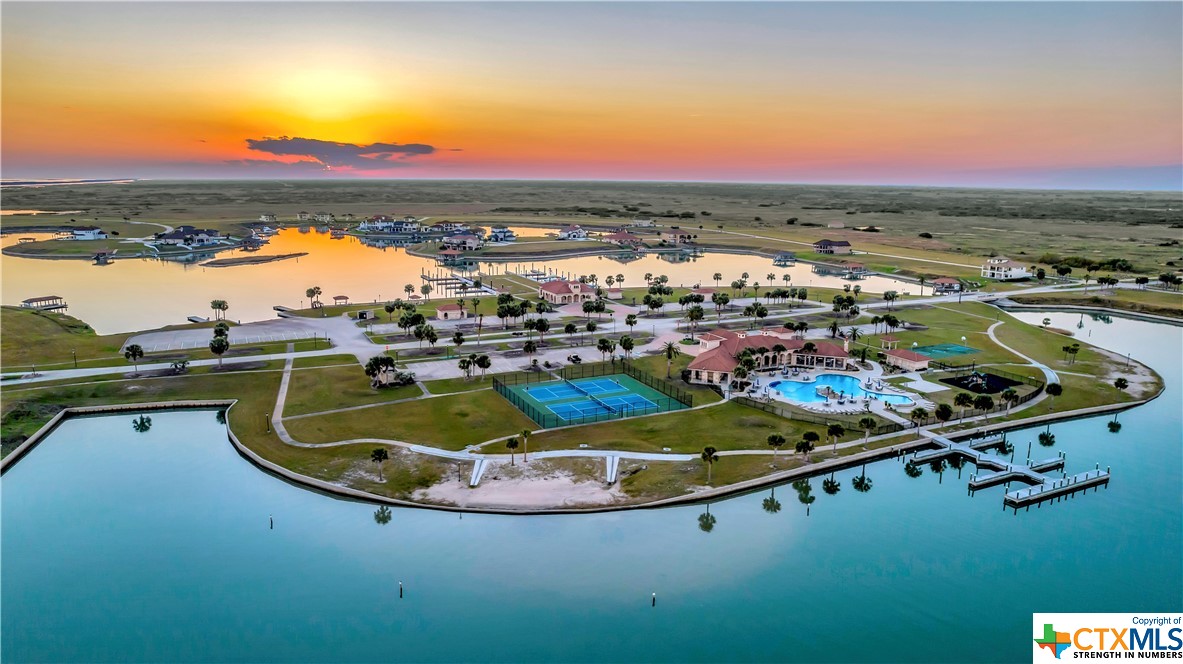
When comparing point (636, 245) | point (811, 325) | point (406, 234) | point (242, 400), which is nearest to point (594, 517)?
point (242, 400)

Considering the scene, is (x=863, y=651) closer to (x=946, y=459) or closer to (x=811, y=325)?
(x=946, y=459)

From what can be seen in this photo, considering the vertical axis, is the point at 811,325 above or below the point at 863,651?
above

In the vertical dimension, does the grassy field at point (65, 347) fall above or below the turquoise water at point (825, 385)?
above

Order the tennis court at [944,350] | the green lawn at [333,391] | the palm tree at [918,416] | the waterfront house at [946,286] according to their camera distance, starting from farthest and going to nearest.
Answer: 1. the waterfront house at [946,286]
2. the tennis court at [944,350]
3. the green lawn at [333,391]
4. the palm tree at [918,416]

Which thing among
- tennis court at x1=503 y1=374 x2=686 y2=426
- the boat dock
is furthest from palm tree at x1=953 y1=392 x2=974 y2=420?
the boat dock

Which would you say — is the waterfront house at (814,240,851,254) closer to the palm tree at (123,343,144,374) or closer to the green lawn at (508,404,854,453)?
the green lawn at (508,404,854,453)

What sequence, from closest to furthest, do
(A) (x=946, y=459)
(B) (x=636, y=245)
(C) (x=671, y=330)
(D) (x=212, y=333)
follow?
(A) (x=946, y=459), (D) (x=212, y=333), (C) (x=671, y=330), (B) (x=636, y=245)

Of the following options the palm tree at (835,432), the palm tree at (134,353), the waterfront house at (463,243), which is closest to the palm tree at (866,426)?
the palm tree at (835,432)

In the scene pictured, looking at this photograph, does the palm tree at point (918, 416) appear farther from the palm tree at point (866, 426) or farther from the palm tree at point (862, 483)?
the palm tree at point (862, 483)
